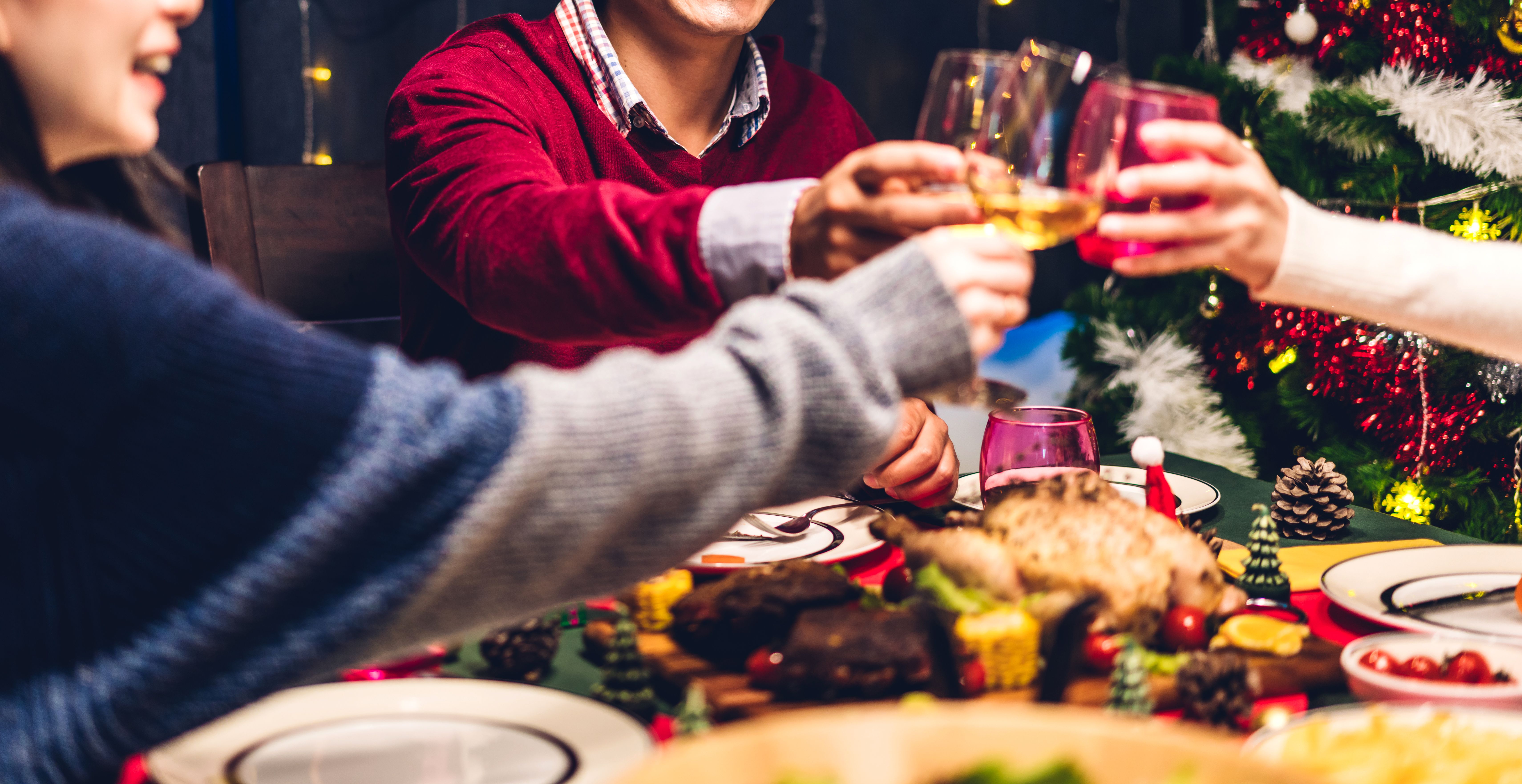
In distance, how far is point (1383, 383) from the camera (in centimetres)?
232

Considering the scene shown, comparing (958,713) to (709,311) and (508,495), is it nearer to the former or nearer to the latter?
(508,495)

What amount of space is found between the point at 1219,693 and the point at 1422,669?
15cm

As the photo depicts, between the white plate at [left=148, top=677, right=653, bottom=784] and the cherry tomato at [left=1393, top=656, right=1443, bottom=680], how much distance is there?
0.51 m

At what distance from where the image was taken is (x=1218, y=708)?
77 cm

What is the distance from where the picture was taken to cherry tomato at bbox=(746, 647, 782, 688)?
2.69ft

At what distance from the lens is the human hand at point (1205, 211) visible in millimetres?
876

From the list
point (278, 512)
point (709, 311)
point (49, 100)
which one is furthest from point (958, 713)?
point (49, 100)

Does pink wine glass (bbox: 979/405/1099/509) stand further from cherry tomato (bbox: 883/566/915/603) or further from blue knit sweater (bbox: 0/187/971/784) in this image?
blue knit sweater (bbox: 0/187/971/784)

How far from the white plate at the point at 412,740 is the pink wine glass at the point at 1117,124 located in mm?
493

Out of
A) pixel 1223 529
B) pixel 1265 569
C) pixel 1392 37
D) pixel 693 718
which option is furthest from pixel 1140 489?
pixel 1392 37

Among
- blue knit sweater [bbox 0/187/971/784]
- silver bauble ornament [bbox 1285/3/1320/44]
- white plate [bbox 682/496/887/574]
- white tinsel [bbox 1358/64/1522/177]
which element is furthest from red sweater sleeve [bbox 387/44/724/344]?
silver bauble ornament [bbox 1285/3/1320/44]

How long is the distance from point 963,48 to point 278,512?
2937 mm

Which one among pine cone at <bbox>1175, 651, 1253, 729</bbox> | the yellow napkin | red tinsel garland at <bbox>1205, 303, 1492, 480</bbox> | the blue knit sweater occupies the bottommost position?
red tinsel garland at <bbox>1205, 303, 1492, 480</bbox>

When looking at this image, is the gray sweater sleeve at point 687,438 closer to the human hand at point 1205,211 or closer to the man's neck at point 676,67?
the human hand at point 1205,211
